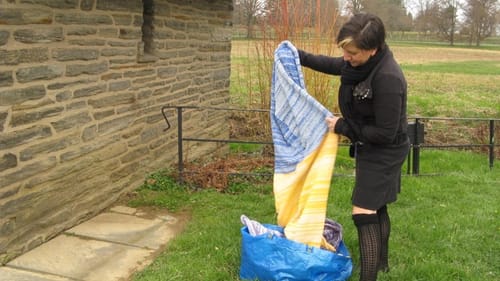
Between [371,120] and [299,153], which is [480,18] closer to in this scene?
[299,153]

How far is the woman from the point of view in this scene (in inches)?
131

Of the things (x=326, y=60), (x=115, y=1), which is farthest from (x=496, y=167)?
(x=115, y=1)

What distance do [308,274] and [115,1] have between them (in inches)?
139

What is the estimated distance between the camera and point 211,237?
4.90 metres

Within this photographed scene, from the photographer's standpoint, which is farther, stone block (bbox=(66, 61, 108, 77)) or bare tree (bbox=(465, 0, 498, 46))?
bare tree (bbox=(465, 0, 498, 46))

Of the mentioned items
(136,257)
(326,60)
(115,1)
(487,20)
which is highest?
(487,20)

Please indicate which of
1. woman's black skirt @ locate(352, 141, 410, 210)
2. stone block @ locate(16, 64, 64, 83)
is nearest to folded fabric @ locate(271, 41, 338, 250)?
woman's black skirt @ locate(352, 141, 410, 210)

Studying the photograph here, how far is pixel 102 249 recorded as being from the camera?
4.70 meters

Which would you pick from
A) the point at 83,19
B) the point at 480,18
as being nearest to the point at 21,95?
the point at 83,19

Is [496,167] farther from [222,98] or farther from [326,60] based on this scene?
[326,60]

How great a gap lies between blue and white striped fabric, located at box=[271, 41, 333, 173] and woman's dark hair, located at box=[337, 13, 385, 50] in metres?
0.62

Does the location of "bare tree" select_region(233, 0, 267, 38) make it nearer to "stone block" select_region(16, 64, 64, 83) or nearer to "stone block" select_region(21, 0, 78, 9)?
"stone block" select_region(21, 0, 78, 9)

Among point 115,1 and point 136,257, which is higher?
point 115,1

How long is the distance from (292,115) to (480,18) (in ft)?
223
